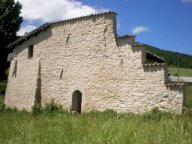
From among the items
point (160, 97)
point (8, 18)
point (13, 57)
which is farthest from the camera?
point (8, 18)

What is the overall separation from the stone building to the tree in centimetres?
1335

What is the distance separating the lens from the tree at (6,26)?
109 ft

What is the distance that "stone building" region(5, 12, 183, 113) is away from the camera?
1362 centimetres

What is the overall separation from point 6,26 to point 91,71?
21226 millimetres

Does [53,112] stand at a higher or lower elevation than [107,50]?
lower

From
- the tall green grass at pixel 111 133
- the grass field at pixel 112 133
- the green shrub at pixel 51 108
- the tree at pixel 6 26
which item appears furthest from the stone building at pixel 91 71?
the tree at pixel 6 26

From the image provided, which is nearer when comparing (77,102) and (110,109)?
(110,109)

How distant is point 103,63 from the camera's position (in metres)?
15.4

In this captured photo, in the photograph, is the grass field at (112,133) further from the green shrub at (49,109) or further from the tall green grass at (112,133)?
the green shrub at (49,109)

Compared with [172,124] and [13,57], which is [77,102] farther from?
[172,124]

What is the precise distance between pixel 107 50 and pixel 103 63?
717 millimetres

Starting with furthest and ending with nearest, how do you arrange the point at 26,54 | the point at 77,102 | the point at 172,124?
1. the point at 26,54
2. the point at 77,102
3. the point at 172,124

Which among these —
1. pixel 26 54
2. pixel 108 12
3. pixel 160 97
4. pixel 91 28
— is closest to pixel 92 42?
pixel 91 28

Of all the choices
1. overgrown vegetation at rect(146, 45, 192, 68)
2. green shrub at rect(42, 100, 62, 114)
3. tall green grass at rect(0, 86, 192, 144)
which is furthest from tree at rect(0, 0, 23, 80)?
overgrown vegetation at rect(146, 45, 192, 68)
